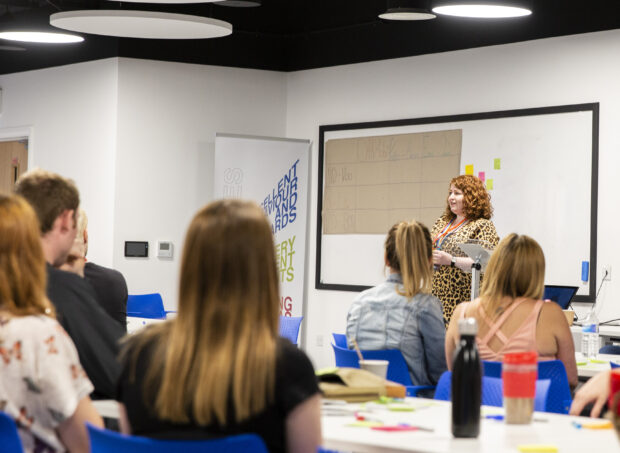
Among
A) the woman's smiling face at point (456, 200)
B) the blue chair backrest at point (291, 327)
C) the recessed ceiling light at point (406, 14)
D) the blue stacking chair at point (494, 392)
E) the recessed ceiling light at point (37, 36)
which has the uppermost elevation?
the recessed ceiling light at point (406, 14)

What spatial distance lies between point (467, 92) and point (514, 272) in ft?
14.9

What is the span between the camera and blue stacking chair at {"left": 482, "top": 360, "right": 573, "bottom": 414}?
3814 mm

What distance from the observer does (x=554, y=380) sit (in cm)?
394

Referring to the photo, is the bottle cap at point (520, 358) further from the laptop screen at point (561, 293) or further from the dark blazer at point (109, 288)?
the laptop screen at point (561, 293)

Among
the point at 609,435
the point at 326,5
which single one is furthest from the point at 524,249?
the point at 326,5

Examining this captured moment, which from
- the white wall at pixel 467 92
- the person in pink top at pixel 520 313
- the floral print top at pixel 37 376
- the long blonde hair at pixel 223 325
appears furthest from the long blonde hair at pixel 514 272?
the white wall at pixel 467 92

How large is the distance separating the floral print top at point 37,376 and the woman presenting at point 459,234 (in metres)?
4.45

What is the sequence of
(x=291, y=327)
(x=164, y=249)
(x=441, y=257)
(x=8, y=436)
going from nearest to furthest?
(x=8, y=436), (x=291, y=327), (x=441, y=257), (x=164, y=249)

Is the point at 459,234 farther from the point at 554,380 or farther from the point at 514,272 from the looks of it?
the point at 554,380

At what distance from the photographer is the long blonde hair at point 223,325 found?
193 cm

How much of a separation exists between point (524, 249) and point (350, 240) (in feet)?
17.5

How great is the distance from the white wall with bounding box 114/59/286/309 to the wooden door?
5.00 ft

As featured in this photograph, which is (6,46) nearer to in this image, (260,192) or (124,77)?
(124,77)

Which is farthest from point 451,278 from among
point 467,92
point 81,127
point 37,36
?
point 81,127
